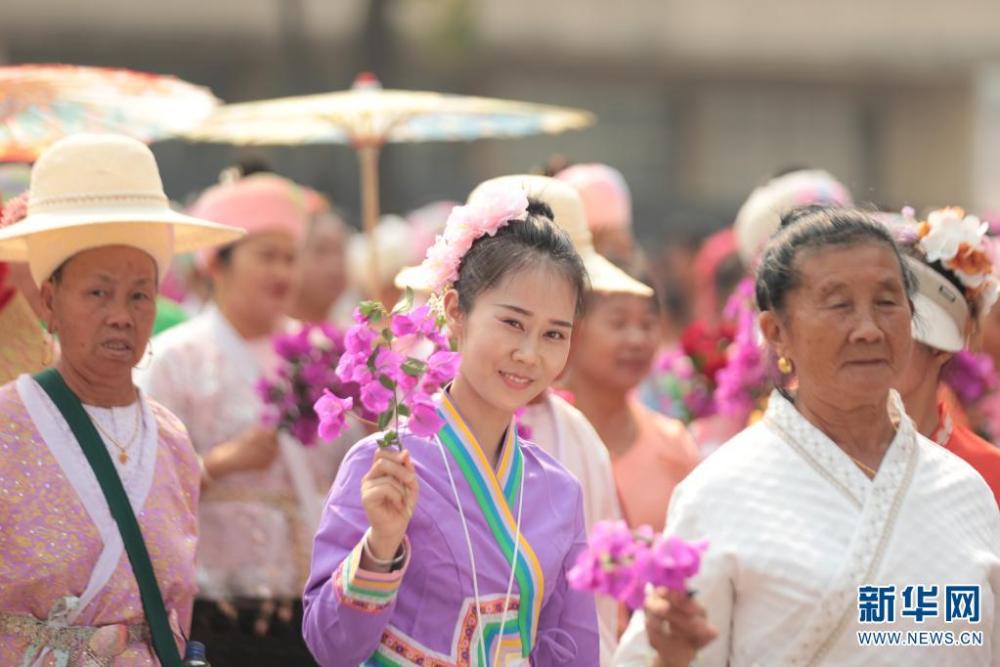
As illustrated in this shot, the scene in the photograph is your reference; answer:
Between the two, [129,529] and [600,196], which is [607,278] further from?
[129,529]

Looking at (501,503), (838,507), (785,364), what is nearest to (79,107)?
(501,503)

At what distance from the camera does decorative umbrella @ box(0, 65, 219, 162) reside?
510cm

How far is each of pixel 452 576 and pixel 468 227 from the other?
77cm

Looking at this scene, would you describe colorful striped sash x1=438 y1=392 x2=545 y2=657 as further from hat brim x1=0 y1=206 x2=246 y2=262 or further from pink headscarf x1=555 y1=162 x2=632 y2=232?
pink headscarf x1=555 y1=162 x2=632 y2=232

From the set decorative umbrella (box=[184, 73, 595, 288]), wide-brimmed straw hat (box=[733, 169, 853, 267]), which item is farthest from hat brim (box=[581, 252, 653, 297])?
wide-brimmed straw hat (box=[733, 169, 853, 267])

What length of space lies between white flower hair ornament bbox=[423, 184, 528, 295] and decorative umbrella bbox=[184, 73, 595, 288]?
3.04 m

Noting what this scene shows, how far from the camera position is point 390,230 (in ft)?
34.4

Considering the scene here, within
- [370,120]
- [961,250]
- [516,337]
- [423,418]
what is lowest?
[423,418]

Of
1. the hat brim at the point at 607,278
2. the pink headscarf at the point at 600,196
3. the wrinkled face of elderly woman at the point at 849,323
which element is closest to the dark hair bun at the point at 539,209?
the wrinkled face of elderly woman at the point at 849,323

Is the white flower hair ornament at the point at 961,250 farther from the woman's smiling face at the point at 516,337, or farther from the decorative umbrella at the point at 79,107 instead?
the decorative umbrella at the point at 79,107

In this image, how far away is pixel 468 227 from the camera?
3732mm

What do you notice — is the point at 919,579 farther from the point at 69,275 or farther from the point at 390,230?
the point at 390,230

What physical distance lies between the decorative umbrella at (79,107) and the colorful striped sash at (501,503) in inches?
79.4

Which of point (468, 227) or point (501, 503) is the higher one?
point (468, 227)
